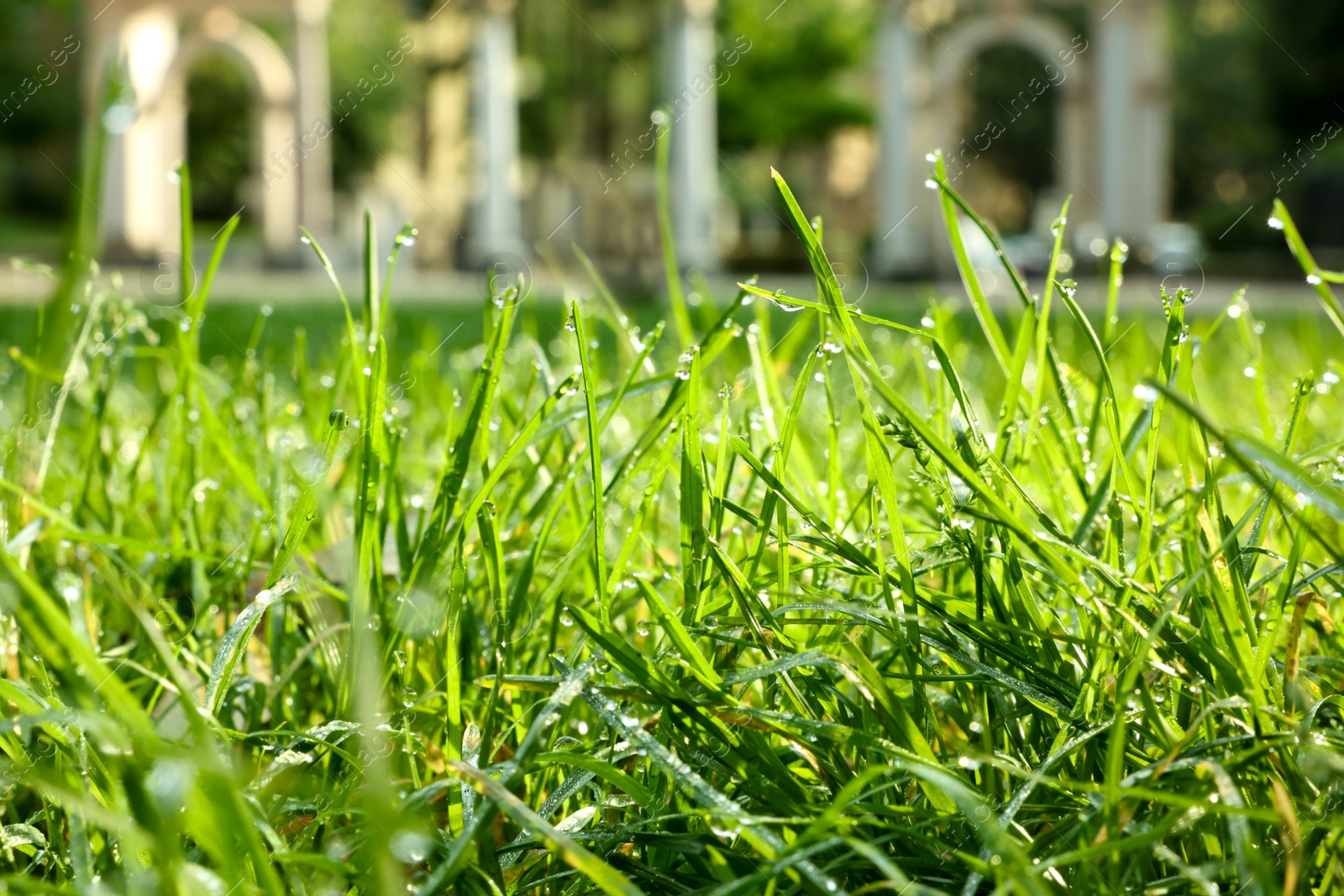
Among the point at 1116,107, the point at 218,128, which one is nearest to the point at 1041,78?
the point at 1116,107

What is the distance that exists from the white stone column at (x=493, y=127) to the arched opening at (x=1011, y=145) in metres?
13.7

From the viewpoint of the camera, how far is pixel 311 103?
13758 mm

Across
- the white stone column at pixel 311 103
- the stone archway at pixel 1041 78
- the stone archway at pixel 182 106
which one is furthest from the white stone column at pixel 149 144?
the stone archway at pixel 1041 78

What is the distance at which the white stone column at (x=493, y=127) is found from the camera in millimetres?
14641

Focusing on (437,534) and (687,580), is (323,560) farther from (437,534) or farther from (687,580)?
(687,580)

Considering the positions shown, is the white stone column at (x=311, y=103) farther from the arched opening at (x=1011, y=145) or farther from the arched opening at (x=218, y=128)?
the arched opening at (x=218, y=128)

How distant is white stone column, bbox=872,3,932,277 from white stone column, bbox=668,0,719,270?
6.64 feet

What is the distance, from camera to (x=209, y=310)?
4.39 m

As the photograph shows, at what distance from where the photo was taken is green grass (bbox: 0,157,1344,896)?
452mm

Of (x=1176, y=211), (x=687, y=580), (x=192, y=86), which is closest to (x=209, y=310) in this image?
(x=687, y=580)

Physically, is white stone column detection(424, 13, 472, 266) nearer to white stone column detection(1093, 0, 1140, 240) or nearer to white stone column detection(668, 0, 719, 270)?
white stone column detection(668, 0, 719, 270)

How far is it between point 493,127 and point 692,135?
8.81 feet

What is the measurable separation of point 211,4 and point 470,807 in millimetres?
14583

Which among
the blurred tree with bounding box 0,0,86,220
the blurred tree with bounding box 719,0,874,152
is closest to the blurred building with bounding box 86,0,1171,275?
the blurred tree with bounding box 0,0,86,220
